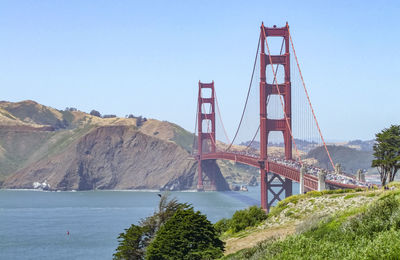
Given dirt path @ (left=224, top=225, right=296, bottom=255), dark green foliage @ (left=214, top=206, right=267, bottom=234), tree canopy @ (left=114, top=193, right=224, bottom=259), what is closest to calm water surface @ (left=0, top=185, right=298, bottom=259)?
dark green foliage @ (left=214, top=206, right=267, bottom=234)

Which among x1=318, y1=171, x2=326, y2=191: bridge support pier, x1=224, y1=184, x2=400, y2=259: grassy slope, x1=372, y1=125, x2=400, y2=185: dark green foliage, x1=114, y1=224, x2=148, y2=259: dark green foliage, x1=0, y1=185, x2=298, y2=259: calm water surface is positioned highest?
x1=372, y1=125, x2=400, y2=185: dark green foliage

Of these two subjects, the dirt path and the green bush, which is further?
the green bush

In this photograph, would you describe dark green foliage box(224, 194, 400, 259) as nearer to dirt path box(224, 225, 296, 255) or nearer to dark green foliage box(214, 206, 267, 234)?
dirt path box(224, 225, 296, 255)

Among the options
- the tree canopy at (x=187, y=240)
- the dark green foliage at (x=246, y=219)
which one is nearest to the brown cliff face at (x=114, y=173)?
the dark green foliage at (x=246, y=219)

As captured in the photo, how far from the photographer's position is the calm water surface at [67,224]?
221 ft

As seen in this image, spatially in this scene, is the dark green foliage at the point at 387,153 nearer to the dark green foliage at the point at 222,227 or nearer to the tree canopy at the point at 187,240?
the dark green foliage at the point at 222,227

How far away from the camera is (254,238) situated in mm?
32781

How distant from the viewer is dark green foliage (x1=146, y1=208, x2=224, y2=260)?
2828 centimetres

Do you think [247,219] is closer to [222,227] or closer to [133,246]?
[222,227]

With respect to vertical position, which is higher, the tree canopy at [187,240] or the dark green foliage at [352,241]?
the dark green foliage at [352,241]

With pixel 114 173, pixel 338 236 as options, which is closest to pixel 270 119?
pixel 338 236

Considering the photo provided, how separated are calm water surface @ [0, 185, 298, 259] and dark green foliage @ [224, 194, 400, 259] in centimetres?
3773

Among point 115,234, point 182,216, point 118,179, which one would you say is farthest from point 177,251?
point 118,179

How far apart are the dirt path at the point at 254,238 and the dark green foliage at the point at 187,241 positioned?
173 cm
